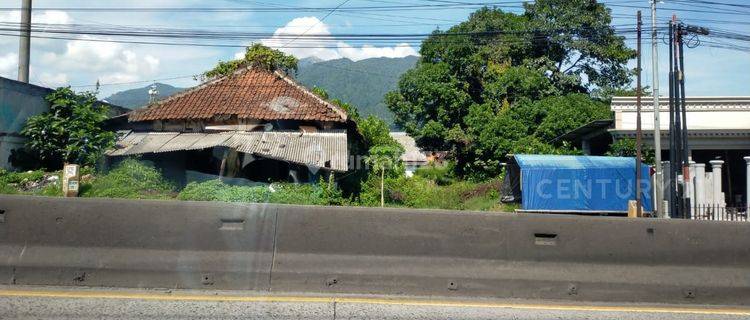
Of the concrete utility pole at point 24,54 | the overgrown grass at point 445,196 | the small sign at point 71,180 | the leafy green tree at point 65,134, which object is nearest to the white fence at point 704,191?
the overgrown grass at point 445,196

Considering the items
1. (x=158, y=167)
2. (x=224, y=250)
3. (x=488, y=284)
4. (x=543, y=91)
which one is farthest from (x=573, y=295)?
(x=543, y=91)

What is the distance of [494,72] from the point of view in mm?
43125

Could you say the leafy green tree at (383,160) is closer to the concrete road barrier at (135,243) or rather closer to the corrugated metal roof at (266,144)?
the corrugated metal roof at (266,144)

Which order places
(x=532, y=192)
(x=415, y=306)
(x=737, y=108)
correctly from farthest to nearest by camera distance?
(x=737, y=108) < (x=532, y=192) < (x=415, y=306)

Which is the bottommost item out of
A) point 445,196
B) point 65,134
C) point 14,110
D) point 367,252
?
point 367,252

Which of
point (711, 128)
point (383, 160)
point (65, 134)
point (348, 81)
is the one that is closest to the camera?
point (65, 134)

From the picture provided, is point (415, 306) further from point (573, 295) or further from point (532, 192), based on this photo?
point (532, 192)

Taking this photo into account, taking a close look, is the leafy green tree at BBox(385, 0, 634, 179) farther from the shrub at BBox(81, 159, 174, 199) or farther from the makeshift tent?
the shrub at BBox(81, 159, 174, 199)

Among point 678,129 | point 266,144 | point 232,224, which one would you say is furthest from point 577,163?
point 232,224

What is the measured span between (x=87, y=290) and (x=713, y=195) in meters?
21.7

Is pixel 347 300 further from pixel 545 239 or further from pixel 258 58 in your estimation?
pixel 258 58

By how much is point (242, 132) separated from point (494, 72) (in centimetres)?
2429

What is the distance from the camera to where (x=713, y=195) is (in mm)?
23656

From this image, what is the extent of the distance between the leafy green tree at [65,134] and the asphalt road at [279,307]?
13.8 meters
